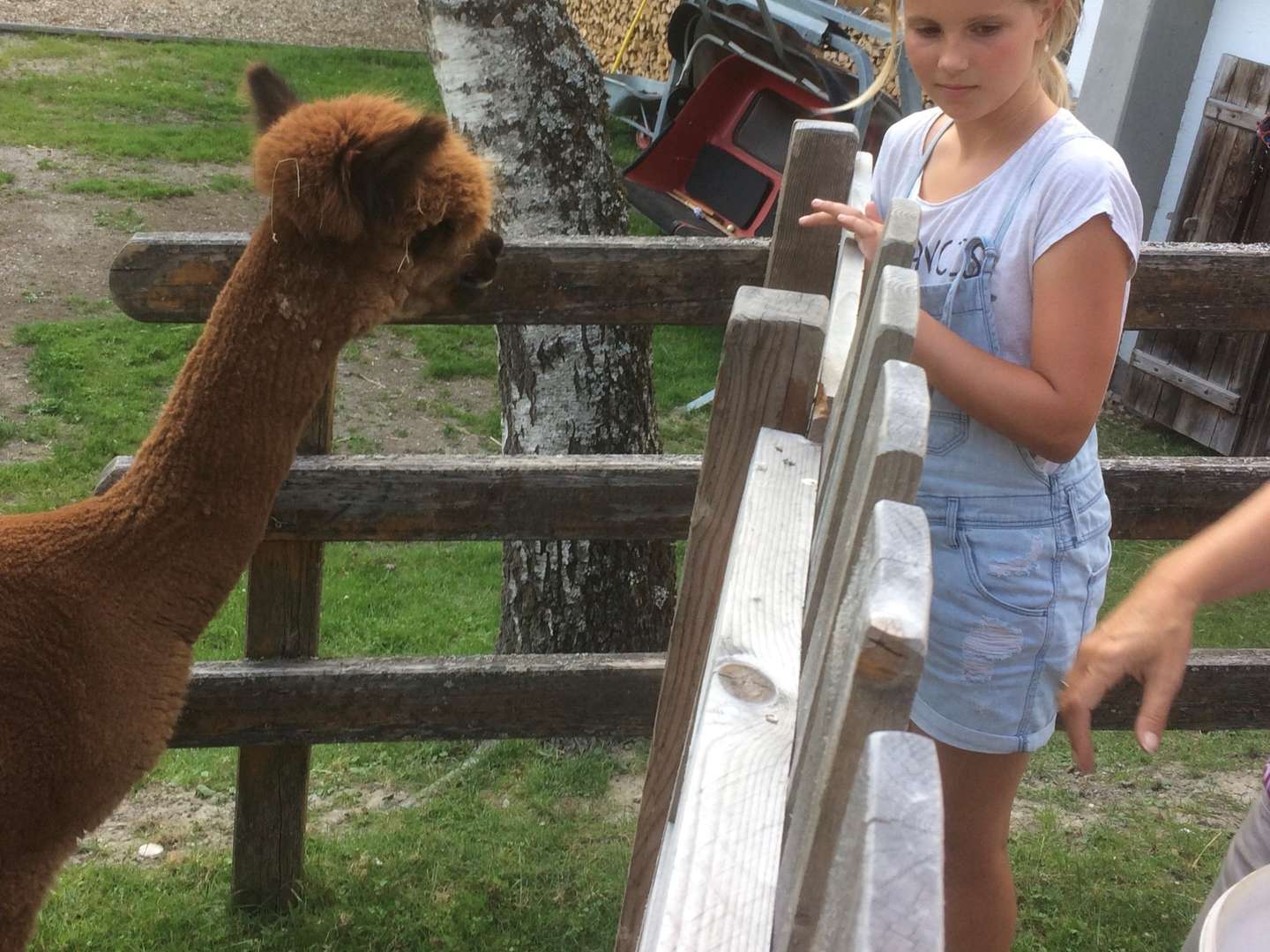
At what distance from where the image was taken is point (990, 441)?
5.63 feet

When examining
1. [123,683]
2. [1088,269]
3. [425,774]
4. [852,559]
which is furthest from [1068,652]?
[425,774]

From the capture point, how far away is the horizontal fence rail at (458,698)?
267 centimetres

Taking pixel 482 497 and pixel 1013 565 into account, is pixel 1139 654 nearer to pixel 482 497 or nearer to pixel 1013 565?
pixel 1013 565

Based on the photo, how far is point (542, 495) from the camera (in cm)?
266

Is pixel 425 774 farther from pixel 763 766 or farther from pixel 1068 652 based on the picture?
pixel 763 766

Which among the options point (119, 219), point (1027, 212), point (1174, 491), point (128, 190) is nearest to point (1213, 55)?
point (1174, 491)

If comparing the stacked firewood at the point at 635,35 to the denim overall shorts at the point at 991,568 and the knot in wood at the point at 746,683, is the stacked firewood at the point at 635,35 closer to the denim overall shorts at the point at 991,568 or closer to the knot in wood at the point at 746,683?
the denim overall shorts at the point at 991,568

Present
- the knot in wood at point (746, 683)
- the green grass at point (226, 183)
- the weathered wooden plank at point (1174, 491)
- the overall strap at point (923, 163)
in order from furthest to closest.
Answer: the green grass at point (226, 183) < the weathered wooden plank at point (1174, 491) < the overall strap at point (923, 163) < the knot in wood at point (746, 683)

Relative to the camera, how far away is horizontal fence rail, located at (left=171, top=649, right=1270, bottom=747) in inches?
105

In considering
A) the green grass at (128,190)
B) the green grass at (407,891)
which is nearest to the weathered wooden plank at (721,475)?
the green grass at (407,891)

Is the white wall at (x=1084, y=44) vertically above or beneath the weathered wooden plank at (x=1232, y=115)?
above

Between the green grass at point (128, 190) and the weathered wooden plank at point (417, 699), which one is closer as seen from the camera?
the weathered wooden plank at point (417, 699)

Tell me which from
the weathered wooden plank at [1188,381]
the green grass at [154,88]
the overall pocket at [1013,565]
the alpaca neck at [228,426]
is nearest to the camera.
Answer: the overall pocket at [1013,565]

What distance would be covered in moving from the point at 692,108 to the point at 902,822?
7.91 meters
